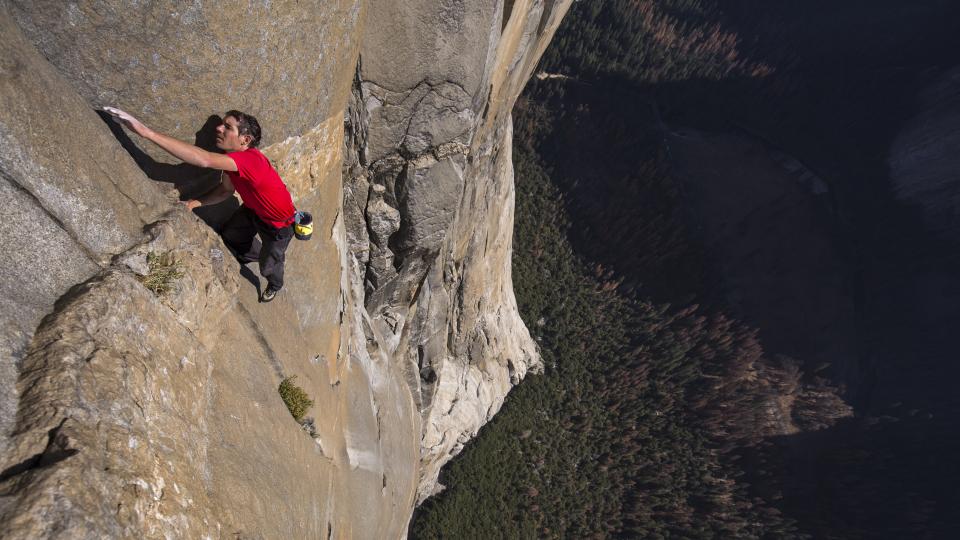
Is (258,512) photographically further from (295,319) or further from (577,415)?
(577,415)

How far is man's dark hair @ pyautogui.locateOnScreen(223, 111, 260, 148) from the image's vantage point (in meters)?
4.73

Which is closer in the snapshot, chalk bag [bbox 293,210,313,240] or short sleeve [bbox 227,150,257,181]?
short sleeve [bbox 227,150,257,181]

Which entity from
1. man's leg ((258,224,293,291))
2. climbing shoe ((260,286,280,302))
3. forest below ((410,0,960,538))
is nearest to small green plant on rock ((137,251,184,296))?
man's leg ((258,224,293,291))

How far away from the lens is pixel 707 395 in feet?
103

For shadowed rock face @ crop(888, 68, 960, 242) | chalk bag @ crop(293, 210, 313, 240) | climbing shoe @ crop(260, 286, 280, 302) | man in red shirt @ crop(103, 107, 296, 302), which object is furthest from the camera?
shadowed rock face @ crop(888, 68, 960, 242)

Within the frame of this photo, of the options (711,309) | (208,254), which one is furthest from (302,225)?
(711,309)

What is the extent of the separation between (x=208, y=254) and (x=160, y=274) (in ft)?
2.51

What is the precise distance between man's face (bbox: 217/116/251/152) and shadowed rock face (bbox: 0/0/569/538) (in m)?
0.25

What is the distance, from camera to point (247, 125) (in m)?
4.81

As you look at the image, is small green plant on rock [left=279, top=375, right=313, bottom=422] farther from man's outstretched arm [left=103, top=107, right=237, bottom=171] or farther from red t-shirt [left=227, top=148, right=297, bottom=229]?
man's outstretched arm [left=103, top=107, right=237, bottom=171]

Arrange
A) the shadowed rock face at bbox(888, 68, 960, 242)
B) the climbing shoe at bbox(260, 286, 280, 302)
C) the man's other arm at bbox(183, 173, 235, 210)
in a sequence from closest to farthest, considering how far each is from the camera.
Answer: the man's other arm at bbox(183, 173, 235, 210), the climbing shoe at bbox(260, 286, 280, 302), the shadowed rock face at bbox(888, 68, 960, 242)

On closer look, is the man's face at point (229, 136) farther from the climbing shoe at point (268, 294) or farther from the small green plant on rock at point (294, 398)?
the small green plant on rock at point (294, 398)

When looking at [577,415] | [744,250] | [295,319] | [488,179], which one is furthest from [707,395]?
[295,319]

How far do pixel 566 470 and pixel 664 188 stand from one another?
21237mm
